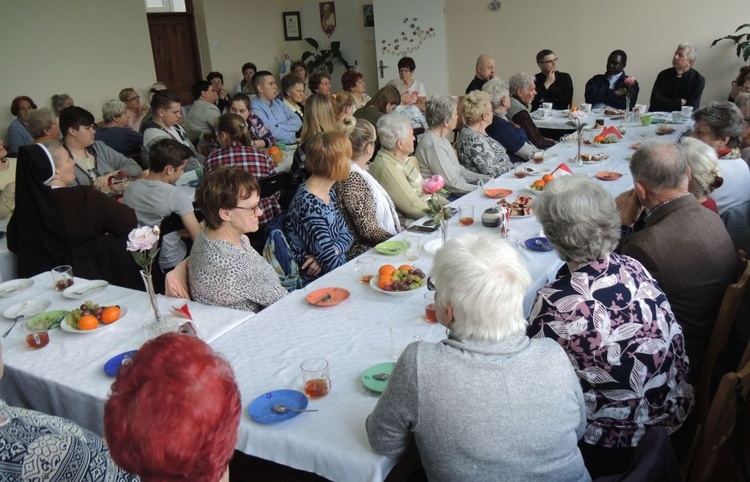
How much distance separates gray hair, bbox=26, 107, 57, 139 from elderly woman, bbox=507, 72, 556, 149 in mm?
4104

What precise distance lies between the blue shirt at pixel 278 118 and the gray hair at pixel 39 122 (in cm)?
199

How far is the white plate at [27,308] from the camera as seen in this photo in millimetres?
2457

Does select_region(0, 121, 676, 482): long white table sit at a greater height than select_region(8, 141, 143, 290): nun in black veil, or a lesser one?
lesser

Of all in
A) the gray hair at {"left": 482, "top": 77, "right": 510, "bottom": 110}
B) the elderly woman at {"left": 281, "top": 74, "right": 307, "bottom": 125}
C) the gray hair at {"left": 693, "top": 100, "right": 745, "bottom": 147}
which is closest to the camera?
the gray hair at {"left": 693, "top": 100, "right": 745, "bottom": 147}

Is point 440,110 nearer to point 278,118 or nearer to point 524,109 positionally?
point 524,109

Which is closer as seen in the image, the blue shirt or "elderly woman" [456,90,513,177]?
"elderly woman" [456,90,513,177]

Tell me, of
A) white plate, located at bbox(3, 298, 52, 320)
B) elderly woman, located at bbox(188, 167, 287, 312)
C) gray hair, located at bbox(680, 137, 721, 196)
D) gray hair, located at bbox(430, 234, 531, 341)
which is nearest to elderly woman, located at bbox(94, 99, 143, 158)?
white plate, located at bbox(3, 298, 52, 320)

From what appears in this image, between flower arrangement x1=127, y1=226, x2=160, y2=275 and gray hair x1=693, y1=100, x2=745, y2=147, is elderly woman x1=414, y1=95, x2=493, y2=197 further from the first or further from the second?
flower arrangement x1=127, y1=226, x2=160, y2=275

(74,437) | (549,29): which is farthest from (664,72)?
(74,437)

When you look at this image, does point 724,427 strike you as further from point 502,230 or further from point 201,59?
point 201,59

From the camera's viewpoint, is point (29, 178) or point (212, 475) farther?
point (29, 178)

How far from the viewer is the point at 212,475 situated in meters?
1.10

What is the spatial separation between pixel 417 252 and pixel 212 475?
187 cm

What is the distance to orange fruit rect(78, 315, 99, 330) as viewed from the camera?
227 cm
